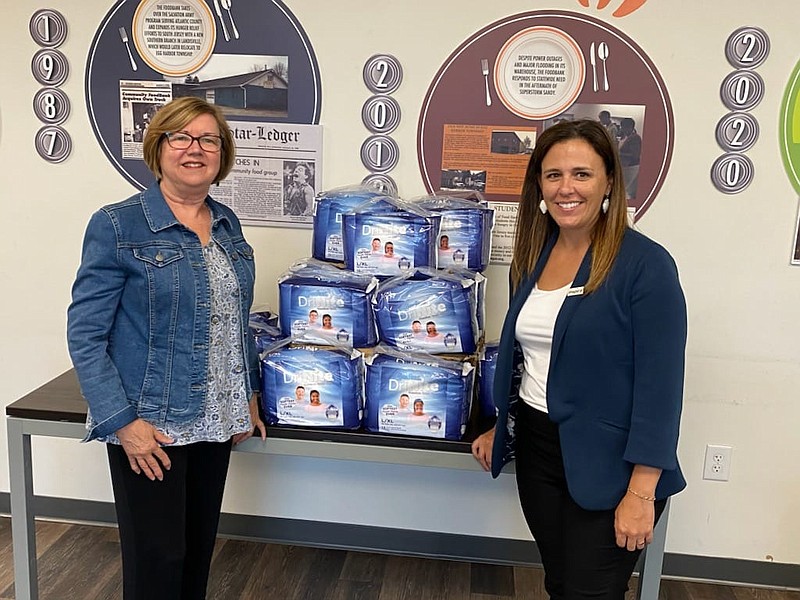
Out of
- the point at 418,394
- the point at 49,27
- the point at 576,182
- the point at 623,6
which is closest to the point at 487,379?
the point at 418,394

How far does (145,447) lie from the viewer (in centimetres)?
156

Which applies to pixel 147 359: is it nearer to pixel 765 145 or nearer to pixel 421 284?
pixel 421 284

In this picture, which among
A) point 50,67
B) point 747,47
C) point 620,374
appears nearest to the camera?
point 620,374

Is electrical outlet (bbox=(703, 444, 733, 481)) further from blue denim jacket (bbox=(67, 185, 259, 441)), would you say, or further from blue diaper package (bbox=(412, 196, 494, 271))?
blue denim jacket (bbox=(67, 185, 259, 441))

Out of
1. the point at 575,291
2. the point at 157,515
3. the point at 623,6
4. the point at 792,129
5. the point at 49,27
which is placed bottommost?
the point at 157,515

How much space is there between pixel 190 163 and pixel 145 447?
0.61 m

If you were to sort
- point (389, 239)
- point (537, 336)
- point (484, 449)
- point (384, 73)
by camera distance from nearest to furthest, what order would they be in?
point (537, 336), point (484, 449), point (389, 239), point (384, 73)

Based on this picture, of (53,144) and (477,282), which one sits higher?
(53,144)

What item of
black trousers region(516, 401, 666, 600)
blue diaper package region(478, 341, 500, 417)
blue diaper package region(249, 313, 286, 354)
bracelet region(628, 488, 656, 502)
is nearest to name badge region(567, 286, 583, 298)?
black trousers region(516, 401, 666, 600)

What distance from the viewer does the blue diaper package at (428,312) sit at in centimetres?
181

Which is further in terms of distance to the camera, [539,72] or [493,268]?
[493,268]

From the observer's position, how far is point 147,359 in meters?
1.57

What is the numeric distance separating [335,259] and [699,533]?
1.50 meters

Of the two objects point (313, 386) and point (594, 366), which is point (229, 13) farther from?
point (594, 366)
